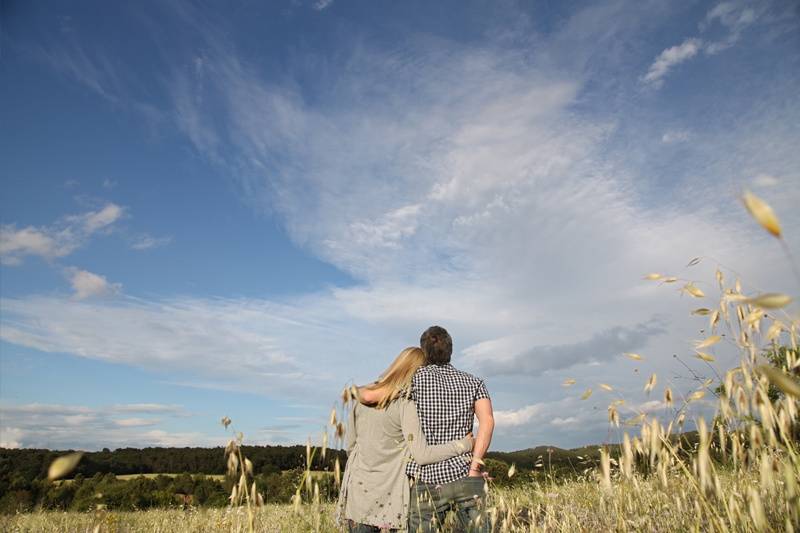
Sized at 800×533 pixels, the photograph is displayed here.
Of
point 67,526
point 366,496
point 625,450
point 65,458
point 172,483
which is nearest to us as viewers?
point 65,458

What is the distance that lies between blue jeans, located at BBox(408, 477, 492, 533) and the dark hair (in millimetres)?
1222

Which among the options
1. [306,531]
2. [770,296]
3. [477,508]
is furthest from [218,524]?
[770,296]

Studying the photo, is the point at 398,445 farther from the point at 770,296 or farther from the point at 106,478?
the point at 106,478

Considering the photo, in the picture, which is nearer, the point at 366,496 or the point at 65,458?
the point at 65,458

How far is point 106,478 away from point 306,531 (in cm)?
1011

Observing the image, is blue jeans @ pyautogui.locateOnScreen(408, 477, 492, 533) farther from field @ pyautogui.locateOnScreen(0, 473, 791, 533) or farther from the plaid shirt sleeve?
the plaid shirt sleeve

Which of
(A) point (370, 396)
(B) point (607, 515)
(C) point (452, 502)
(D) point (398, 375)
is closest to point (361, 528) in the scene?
(C) point (452, 502)

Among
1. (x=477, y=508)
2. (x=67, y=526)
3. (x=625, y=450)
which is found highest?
(x=625, y=450)

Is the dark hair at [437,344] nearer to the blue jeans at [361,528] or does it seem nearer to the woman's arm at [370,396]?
the woman's arm at [370,396]

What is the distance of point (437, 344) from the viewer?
5648 mm

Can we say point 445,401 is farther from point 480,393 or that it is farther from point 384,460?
point 384,460

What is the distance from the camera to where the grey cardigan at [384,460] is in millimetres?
4621

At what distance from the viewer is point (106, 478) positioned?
13.5m

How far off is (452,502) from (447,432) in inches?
26.4
